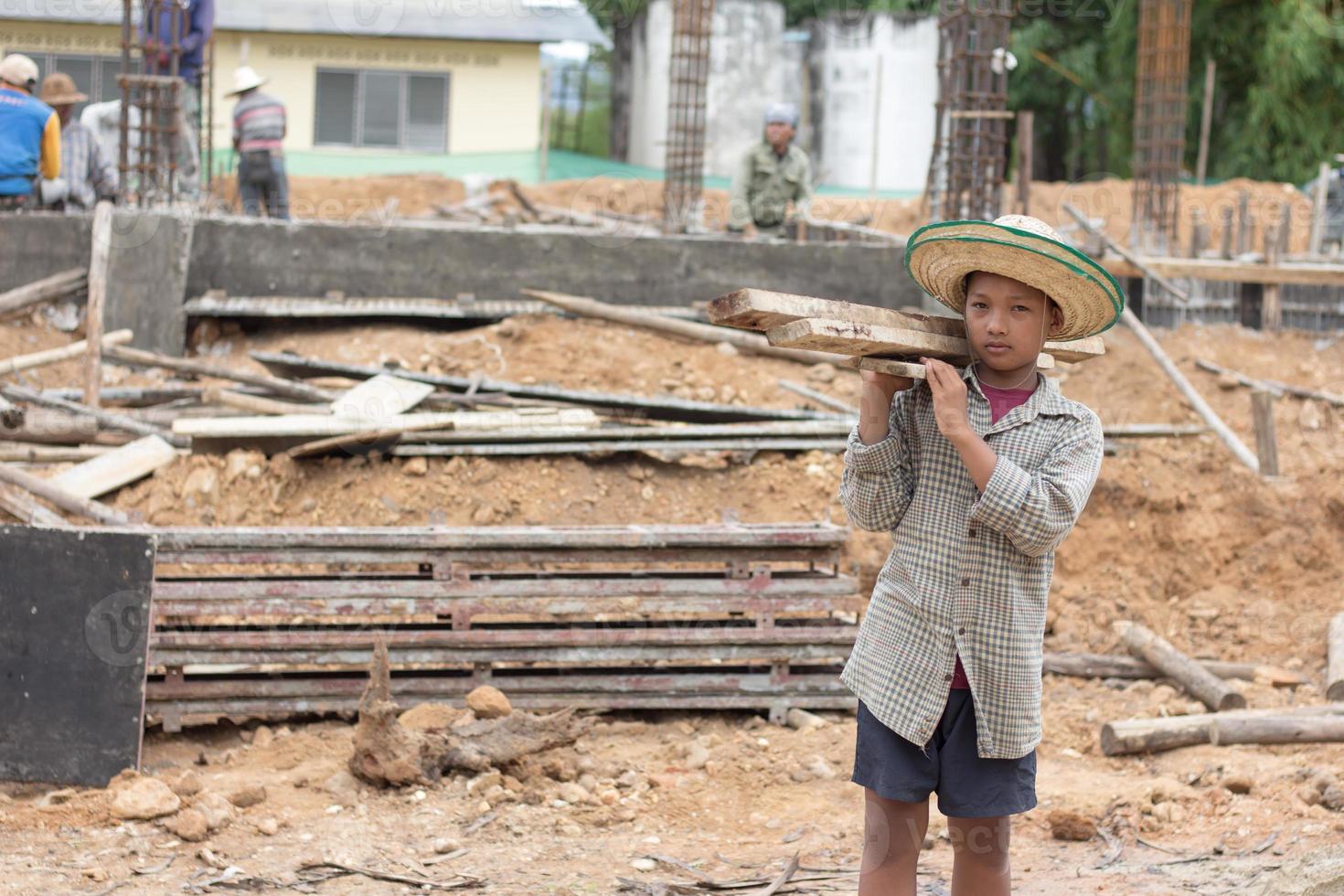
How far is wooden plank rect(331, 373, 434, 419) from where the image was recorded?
8016mm

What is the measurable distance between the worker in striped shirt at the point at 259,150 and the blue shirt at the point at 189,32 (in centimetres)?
47

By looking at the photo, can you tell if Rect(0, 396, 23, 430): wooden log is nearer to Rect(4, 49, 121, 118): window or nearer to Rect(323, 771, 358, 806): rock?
Rect(323, 771, 358, 806): rock

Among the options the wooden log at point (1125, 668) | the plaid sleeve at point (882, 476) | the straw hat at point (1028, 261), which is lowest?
the wooden log at point (1125, 668)

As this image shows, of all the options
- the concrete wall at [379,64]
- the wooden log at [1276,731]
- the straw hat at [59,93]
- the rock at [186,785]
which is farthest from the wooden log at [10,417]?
the concrete wall at [379,64]

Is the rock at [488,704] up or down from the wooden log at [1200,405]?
down

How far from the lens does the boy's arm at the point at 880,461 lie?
10.8 ft

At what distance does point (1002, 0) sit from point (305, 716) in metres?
8.59

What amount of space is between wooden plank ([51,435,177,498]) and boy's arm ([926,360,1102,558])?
18.5 ft

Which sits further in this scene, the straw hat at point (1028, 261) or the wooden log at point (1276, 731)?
the wooden log at point (1276, 731)

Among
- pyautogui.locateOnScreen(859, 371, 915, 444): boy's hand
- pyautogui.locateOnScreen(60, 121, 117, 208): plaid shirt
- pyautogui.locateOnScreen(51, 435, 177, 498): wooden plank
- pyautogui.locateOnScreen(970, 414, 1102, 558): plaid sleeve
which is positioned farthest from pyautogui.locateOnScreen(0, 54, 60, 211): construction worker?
pyautogui.locateOnScreen(970, 414, 1102, 558): plaid sleeve

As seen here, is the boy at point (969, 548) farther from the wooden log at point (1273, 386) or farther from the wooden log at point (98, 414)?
the wooden log at point (1273, 386)

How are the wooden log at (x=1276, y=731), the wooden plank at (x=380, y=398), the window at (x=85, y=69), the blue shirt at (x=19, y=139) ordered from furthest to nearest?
the window at (x=85, y=69)
the blue shirt at (x=19, y=139)
the wooden plank at (x=380, y=398)
the wooden log at (x=1276, y=731)

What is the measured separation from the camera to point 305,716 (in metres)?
5.99

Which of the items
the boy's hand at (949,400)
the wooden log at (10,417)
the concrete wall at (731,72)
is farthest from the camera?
the concrete wall at (731,72)
